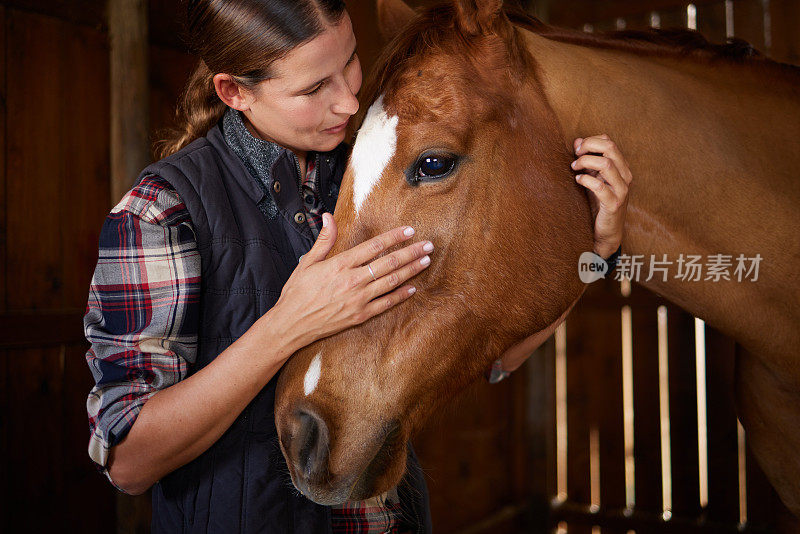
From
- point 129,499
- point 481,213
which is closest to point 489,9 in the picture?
point 481,213

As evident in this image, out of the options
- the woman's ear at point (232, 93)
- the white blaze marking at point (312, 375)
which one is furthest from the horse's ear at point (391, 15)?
the white blaze marking at point (312, 375)

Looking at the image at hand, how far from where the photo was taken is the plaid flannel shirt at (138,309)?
95 cm

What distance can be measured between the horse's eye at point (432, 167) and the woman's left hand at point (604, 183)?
9.5 inches

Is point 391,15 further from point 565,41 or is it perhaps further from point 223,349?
point 223,349

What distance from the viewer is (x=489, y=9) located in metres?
1.09

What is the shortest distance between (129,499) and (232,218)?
1218mm

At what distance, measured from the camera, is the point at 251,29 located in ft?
3.34

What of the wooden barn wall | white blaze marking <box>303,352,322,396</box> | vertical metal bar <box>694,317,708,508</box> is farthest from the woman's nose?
vertical metal bar <box>694,317,708,508</box>

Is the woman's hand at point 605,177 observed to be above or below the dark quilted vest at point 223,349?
above

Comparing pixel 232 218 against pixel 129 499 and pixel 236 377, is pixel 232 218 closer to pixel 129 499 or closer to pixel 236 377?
pixel 236 377

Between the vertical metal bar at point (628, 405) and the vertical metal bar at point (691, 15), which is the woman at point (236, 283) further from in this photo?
the vertical metal bar at point (691, 15)

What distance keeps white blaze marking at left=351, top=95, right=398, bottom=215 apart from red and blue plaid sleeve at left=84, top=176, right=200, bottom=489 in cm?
30

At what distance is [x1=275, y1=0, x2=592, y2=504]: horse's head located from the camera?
1001mm

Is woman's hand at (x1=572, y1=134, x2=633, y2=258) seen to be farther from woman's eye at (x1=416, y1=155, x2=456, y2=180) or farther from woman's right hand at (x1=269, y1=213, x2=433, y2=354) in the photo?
woman's right hand at (x1=269, y1=213, x2=433, y2=354)
